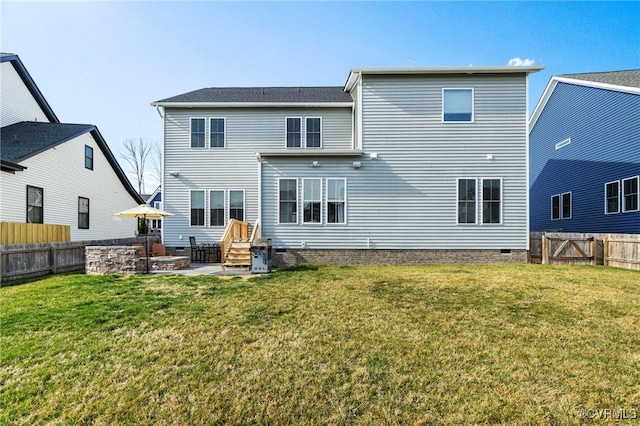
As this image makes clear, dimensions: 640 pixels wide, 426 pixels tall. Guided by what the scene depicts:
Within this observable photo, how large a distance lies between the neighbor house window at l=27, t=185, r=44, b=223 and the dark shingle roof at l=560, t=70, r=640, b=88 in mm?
24474

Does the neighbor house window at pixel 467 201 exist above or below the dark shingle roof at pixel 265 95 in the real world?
below

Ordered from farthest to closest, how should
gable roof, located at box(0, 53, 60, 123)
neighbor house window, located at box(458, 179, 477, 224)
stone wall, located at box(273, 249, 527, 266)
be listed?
gable roof, located at box(0, 53, 60, 123)
neighbor house window, located at box(458, 179, 477, 224)
stone wall, located at box(273, 249, 527, 266)

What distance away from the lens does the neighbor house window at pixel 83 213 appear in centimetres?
1541

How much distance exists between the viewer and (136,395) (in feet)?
10.8

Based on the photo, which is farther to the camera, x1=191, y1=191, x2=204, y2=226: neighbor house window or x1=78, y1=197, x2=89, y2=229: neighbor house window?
x1=78, y1=197, x2=89, y2=229: neighbor house window

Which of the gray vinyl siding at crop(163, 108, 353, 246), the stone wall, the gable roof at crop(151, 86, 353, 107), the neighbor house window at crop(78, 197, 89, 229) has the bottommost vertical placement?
the stone wall

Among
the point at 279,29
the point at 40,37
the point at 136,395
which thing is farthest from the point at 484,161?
the point at 40,37

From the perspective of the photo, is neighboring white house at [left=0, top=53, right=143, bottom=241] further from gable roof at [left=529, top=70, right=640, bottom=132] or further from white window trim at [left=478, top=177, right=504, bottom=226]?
gable roof at [left=529, top=70, right=640, bottom=132]

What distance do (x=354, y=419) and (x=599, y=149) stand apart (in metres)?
17.1

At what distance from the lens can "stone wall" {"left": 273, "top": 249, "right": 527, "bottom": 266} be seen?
1112 cm

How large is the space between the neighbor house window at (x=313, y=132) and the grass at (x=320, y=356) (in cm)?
876

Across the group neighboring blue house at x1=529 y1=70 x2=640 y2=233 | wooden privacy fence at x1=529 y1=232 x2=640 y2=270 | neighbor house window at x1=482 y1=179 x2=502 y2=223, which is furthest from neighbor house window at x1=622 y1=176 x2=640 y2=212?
neighbor house window at x1=482 y1=179 x2=502 y2=223

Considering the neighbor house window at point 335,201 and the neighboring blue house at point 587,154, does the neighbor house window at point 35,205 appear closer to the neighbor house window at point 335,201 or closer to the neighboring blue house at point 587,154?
the neighbor house window at point 335,201

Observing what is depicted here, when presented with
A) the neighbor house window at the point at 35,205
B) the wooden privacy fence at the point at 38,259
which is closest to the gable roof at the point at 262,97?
the neighbor house window at the point at 35,205
